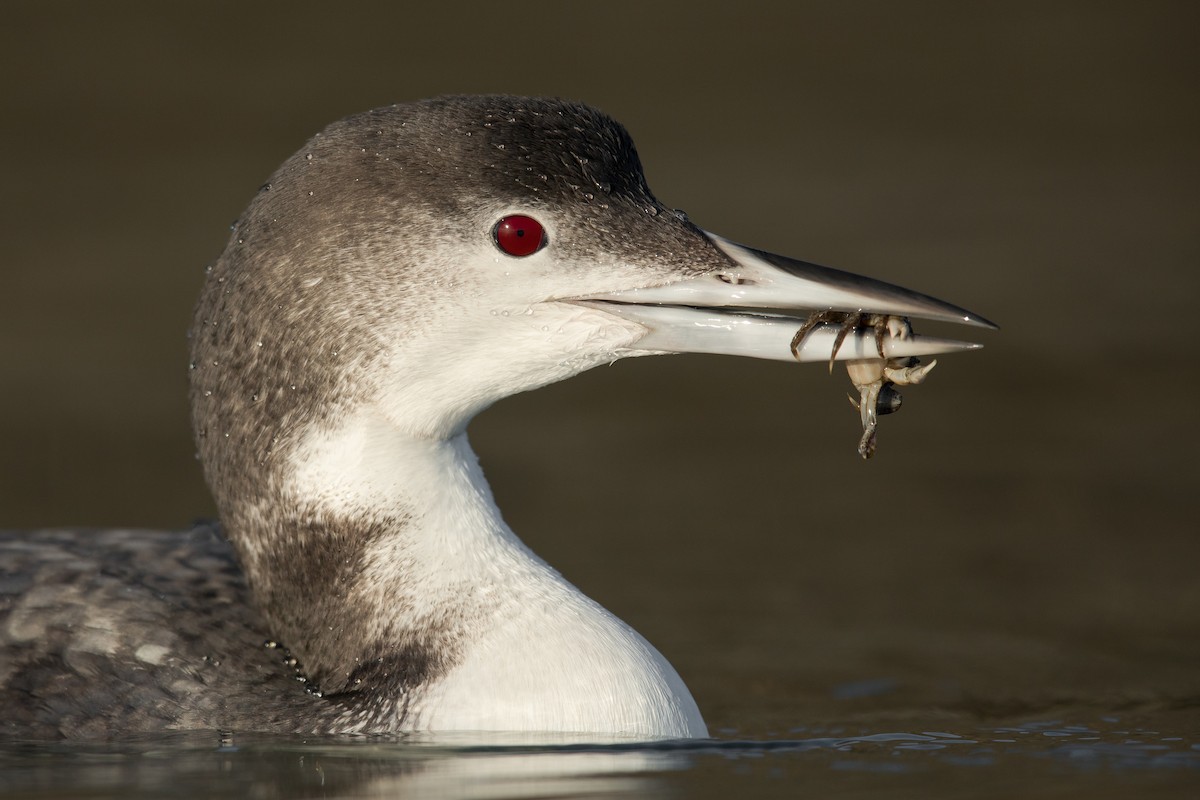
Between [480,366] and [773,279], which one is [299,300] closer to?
[480,366]

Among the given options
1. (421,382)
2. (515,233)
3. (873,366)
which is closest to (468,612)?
(421,382)

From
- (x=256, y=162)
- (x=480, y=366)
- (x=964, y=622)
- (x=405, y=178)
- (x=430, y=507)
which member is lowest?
(x=964, y=622)

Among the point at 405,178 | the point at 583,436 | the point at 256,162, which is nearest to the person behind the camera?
the point at 405,178

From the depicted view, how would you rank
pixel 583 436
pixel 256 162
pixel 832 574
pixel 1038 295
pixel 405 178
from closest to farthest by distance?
pixel 405 178, pixel 832 574, pixel 583 436, pixel 1038 295, pixel 256 162

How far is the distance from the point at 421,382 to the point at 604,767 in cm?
100

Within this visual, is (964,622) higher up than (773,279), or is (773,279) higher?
(773,279)

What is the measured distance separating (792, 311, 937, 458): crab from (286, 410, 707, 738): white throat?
2.58 ft

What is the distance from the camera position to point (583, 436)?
8.92 meters

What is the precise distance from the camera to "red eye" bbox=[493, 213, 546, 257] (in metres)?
4.72

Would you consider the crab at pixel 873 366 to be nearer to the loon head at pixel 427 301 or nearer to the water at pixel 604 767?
the loon head at pixel 427 301

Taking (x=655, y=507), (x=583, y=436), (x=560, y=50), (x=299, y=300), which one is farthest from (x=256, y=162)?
(x=299, y=300)

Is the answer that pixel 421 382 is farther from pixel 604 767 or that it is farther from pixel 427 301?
pixel 604 767

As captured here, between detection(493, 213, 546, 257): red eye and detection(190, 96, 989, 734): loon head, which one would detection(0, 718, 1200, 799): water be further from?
detection(493, 213, 546, 257): red eye

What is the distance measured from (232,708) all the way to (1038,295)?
673 cm
